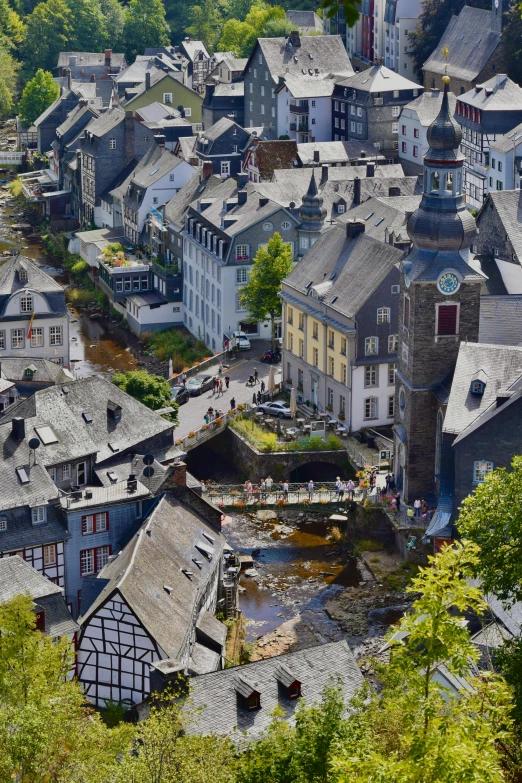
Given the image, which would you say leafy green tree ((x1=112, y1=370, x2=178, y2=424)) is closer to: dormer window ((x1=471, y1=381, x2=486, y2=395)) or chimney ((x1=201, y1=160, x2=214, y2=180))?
dormer window ((x1=471, y1=381, x2=486, y2=395))

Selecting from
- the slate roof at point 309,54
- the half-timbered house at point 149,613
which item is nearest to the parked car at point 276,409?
the half-timbered house at point 149,613

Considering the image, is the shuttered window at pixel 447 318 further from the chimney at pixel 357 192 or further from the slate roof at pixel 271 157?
the slate roof at pixel 271 157

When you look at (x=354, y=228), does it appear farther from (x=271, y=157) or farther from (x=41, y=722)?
(x=41, y=722)

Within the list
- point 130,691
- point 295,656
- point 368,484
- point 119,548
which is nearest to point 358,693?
point 295,656

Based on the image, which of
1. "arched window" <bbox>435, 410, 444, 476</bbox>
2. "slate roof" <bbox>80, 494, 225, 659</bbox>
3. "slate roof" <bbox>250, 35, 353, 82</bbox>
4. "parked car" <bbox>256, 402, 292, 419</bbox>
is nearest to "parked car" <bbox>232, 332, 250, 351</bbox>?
"parked car" <bbox>256, 402, 292, 419</bbox>

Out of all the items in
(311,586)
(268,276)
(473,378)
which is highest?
(473,378)

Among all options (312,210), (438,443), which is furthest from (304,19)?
(438,443)

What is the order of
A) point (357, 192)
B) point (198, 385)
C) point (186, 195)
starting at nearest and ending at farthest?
point (198, 385) < point (357, 192) < point (186, 195)
